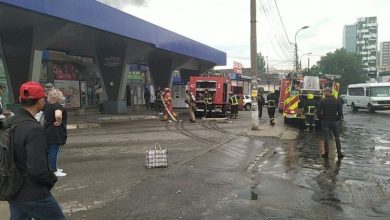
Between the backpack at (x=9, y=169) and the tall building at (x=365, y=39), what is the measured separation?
13056cm

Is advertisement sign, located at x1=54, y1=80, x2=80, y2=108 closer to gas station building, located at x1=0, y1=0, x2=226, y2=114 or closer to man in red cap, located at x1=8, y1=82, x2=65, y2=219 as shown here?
gas station building, located at x1=0, y1=0, x2=226, y2=114

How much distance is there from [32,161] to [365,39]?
13576 cm

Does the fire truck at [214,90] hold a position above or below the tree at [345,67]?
below

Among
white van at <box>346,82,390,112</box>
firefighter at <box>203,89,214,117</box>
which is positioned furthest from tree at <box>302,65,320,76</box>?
firefighter at <box>203,89,214,117</box>

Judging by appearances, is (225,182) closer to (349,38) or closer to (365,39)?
(365,39)

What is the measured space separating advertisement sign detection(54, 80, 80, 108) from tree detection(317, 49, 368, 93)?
7617 cm

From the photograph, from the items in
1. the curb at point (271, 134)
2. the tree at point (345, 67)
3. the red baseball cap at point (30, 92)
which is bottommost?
the curb at point (271, 134)

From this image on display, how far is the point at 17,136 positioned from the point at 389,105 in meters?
33.8

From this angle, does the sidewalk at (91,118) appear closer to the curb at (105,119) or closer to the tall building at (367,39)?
the curb at (105,119)

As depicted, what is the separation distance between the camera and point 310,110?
1888 centimetres

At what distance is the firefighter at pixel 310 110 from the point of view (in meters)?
18.9

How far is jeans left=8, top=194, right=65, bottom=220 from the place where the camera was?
3.66m

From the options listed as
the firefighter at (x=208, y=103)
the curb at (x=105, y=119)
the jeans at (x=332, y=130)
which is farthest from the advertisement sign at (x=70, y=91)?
the jeans at (x=332, y=130)

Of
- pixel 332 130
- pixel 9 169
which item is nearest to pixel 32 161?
pixel 9 169
